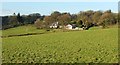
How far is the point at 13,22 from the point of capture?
8619 cm

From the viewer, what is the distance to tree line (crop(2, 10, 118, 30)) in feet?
253

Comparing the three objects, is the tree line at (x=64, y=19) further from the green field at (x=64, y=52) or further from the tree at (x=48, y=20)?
the green field at (x=64, y=52)

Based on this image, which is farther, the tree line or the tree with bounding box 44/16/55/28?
the tree with bounding box 44/16/55/28

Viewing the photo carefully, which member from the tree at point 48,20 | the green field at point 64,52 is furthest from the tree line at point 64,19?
the green field at point 64,52

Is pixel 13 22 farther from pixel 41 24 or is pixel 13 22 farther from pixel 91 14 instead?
pixel 91 14

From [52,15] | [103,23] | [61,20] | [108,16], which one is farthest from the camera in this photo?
[52,15]

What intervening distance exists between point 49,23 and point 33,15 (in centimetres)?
1619

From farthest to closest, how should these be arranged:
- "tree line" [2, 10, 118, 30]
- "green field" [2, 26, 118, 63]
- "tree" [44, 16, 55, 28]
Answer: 1. "tree" [44, 16, 55, 28]
2. "tree line" [2, 10, 118, 30]
3. "green field" [2, 26, 118, 63]

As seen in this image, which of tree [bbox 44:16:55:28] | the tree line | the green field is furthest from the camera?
tree [bbox 44:16:55:28]

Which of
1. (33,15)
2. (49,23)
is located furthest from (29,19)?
(49,23)

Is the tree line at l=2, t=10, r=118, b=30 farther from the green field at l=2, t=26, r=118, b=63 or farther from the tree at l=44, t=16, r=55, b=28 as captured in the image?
the green field at l=2, t=26, r=118, b=63

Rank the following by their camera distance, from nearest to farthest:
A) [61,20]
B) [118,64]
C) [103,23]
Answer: [118,64] < [103,23] < [61,20]

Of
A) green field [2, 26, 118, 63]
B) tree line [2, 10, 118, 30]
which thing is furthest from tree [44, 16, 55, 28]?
green field [2, 26, 118, 63]

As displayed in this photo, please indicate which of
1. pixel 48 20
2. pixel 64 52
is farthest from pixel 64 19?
pixel 64 52
